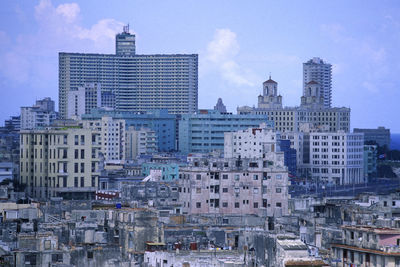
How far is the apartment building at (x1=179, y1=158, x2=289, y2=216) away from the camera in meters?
110

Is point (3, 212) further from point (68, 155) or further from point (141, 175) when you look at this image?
point (141, 175)

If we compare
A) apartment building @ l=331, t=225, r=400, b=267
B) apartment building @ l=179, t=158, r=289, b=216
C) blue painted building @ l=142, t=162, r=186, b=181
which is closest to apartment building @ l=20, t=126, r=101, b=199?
apartment building @ l=179, t=158, r=289, b=216

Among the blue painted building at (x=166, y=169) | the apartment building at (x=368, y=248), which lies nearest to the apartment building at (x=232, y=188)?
the apartment building at (x=368, y=248)

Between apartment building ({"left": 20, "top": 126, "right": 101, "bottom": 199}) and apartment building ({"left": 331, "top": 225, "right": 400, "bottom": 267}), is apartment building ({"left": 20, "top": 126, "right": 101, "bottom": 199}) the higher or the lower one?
the higher one

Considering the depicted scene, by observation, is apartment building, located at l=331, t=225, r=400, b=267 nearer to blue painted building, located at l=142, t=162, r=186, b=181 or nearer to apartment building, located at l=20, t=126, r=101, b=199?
apartment building, located at l=20, t=126, r=101, b=199

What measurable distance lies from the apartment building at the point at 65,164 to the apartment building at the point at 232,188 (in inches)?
1092

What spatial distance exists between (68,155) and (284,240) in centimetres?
7938

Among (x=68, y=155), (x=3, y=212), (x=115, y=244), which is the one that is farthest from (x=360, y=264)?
(x=68, y=155)

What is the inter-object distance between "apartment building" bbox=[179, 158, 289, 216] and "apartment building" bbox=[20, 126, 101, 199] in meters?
27.7

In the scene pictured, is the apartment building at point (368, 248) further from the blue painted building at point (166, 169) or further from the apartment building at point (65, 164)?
the blue painted building at point (166, 169)

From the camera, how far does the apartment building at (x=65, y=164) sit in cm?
13850

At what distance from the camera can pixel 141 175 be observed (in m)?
182

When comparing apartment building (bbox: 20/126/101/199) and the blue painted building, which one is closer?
apartment building (bbox: 20/126/101/199)

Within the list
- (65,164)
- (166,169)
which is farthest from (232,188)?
(166,169)
